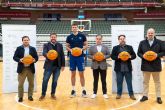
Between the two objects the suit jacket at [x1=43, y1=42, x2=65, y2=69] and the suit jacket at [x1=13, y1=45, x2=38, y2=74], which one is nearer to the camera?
the suit jacket at [x1=13, y1=45, x2=38, y2=74]

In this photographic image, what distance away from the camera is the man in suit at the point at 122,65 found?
8383mm

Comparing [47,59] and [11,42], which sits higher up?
[11,42]

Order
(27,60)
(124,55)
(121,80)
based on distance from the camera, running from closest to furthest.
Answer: (27,60)
(124,55)
(121,80)

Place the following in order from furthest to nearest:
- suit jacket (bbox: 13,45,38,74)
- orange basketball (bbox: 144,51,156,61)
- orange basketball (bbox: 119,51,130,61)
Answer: orange basketball (bbox: 119,51,130,61) < suit jacket (bbox: 13,45,38,74) < orange basketball (bbox: 144,51,156,61)

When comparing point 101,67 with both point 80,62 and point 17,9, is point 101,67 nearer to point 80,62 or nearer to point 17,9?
point 80,62

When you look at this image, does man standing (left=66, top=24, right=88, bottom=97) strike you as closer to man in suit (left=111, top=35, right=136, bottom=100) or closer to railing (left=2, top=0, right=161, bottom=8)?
man in suit (left=111, top=35, right=136, bottom=100)

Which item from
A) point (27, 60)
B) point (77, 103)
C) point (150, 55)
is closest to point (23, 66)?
point (27, 60)

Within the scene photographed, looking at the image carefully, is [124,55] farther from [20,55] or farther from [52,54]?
[20,55]

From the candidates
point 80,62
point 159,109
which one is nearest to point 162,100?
point 159,109

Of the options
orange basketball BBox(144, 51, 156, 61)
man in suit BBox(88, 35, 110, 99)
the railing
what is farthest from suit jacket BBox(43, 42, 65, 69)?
the railing

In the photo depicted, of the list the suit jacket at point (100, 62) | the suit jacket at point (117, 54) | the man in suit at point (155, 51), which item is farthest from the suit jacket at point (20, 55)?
the man in suit at point (155, 51)

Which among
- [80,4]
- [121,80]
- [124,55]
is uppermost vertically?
[80,4]

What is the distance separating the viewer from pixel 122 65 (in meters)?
8.41

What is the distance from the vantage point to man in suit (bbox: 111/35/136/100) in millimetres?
8383
